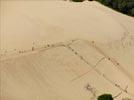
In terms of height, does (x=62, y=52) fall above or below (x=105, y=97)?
above

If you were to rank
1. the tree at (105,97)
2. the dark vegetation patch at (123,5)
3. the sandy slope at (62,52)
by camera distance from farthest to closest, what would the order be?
the dark vegetation patch at (123,5), the sandy slope at (62,52), the tree at (105,97)

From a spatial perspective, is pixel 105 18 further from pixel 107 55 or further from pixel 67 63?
pixel 67 63

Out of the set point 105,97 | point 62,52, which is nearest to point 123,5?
point 62,52

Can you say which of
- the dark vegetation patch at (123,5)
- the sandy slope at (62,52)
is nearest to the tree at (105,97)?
the sandy slope at (62,52)

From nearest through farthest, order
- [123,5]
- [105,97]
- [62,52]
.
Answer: [105,97], [62,52], [123,5]

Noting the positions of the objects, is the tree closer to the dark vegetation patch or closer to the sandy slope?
the sandy slope

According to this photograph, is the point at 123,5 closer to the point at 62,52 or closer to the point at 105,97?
the point at 62,52

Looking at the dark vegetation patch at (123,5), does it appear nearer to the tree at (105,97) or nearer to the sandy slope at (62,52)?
the sandy slope at (62,52)

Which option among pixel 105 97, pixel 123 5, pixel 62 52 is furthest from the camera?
pixel 123 5

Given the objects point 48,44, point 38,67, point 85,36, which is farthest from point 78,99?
point 85,36
